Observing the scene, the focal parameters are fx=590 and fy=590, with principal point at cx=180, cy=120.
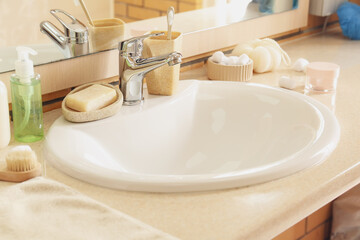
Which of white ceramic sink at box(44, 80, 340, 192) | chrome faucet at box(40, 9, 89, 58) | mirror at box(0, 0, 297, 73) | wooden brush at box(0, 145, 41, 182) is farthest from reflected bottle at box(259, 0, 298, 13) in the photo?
wooden brush at box(0, 145, 41, 182)

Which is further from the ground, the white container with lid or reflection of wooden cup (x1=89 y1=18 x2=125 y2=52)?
reflection of wooden cup (x1=89 y1=18 x2=125 y2=52)

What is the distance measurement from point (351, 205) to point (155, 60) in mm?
974

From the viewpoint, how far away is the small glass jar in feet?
5.11

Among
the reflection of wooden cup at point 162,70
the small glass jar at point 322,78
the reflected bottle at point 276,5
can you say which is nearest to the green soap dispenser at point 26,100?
the reflection of wooden cup at point 162,70

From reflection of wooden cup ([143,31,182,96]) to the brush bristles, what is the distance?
1.49 feet

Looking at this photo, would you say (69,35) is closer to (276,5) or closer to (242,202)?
(242,202)

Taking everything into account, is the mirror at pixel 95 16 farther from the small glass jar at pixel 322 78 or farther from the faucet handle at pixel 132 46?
the small glass jar at pixel 322 78

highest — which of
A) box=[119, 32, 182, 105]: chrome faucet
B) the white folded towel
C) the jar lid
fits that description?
box=[119, 32, 182, 105]: chrome faucet

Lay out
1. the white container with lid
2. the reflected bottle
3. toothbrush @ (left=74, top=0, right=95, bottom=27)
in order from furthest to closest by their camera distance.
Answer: the reflected bottle
toothbrush @ (left=74, top=0, right=95, bottom=27)
the white container with lid

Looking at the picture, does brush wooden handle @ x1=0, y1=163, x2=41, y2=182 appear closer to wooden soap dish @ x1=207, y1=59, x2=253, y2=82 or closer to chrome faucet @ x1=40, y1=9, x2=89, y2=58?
chrome faucet @ x1=40, y1=9, x2=89, y2=58

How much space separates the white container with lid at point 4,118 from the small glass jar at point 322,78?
0.80m

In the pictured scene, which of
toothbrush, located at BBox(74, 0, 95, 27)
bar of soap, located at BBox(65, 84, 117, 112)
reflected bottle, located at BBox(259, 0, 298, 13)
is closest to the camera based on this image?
bar of soap, located at BBox(65, 84, 117, 112)

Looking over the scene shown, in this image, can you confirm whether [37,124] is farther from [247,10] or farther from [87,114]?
[247,10]

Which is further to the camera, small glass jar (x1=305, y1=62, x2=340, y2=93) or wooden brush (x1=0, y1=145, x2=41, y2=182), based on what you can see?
small glass jar (x1=305, y1=62, x2=340, y2=93)
